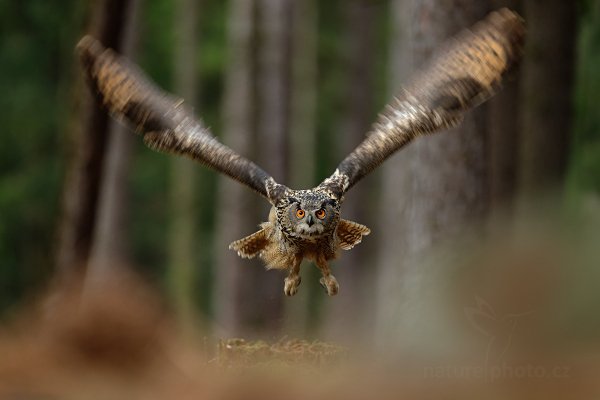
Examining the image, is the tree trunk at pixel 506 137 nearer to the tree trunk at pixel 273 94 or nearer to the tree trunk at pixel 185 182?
the tree trunk at pixel 273 94

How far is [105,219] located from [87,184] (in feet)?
42.7

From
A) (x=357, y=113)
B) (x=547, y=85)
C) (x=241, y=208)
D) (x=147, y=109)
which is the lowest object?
(x=147, y=109)

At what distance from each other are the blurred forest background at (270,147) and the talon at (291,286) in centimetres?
61

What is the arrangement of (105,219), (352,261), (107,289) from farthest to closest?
(352,261) < (105,219) < (107,289)

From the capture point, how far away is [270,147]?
19469 mm

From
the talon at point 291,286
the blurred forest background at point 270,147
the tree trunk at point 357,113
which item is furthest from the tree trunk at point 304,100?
the talon at point 291,286

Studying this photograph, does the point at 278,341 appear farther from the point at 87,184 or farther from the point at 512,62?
the point at 87,184

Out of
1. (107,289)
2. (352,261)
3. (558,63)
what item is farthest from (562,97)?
(352,261)

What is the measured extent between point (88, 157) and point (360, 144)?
3728mm

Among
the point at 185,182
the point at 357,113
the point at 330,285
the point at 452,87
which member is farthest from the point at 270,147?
the point at 330,285

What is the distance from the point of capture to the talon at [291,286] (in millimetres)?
7857

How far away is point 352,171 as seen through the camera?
8430 mm

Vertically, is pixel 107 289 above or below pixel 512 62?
below

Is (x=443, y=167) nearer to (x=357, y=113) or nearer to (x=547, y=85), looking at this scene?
(x=547, y=85)
